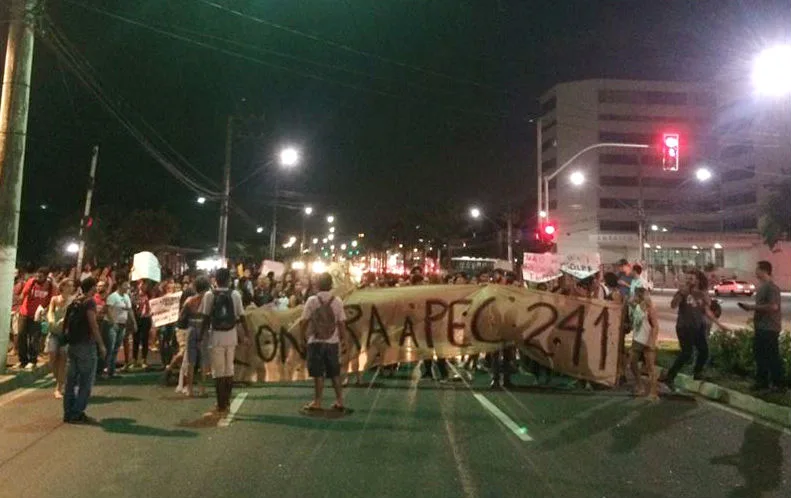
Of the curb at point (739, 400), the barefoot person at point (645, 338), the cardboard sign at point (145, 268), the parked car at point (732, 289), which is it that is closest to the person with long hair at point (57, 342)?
the cardboard sign at point (145, 268)

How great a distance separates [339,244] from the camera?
471ft

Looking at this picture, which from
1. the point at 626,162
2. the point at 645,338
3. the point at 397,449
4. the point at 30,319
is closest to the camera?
the point at 397,449

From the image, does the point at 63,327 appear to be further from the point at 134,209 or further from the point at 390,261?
the point at 390,261

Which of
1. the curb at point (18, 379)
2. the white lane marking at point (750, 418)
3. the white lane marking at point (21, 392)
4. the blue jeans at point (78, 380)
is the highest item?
the blue jeans at point (78, 380)

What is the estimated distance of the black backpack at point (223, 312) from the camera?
9078 mm

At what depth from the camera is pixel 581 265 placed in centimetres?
1809

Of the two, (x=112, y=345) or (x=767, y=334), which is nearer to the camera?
(x=767, y=334)

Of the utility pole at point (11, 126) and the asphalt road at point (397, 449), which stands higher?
the utility pole at point (11, 126)

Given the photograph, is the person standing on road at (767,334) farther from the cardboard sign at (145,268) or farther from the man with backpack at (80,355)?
the cardboard sign at (145,268)

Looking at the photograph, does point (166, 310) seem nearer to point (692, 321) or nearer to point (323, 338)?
point (323, 338)

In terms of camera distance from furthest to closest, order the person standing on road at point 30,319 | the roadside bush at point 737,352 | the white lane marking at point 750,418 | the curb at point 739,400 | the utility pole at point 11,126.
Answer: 1. the person standing on road at point 30,319
2. the utility pole at point 11,126
3. the roadside bush at point 737,352
4. the curb at point 739,400
5. the white lane marking at point 750,418

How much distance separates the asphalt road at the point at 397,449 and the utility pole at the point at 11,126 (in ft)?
8.48

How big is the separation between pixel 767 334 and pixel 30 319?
11.9 metres

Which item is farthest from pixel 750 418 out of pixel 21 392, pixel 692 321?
pixel 21 392
